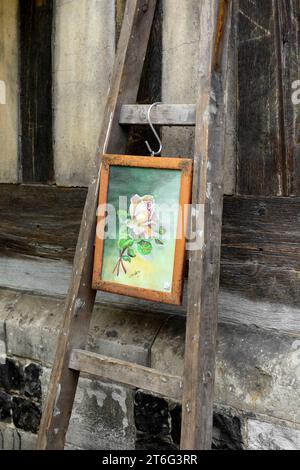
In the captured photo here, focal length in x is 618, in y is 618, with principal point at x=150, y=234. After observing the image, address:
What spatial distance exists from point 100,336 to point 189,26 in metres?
1.18

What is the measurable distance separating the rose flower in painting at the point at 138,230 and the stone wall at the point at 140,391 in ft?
1.48

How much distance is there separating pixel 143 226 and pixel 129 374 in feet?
1.42

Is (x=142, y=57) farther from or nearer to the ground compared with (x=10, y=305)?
farther from the ground

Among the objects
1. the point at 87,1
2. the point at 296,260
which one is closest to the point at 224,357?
the point at 296,260

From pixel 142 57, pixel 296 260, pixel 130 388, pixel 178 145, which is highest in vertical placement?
pixel 142 57

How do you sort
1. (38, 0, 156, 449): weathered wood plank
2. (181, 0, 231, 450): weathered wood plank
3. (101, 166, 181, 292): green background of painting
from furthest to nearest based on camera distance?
(38, 0, 156, 449): weathered wood plank → (101, 166, 181, 292): green background of painting → (181, 0, 231, 450): weathered wood plank

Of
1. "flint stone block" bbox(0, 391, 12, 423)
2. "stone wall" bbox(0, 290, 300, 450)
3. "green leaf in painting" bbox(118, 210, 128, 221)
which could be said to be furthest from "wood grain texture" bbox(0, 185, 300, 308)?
"flint stone block" bbox(0, 391, 12, 423)

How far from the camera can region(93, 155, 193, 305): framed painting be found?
1756 mm

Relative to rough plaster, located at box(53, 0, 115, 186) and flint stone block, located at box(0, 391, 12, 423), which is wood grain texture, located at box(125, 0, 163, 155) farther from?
flint stone block, located at box(0, 391, 12, 423)

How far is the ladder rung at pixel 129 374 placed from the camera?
169cm

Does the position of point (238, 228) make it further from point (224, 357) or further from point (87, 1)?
point (87, 1)

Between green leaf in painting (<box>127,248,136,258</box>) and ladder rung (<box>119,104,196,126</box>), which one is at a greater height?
ladder rung (<box>119,104,196,126</box>)

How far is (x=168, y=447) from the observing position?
2186 millimetres

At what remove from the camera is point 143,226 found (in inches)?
72.6
